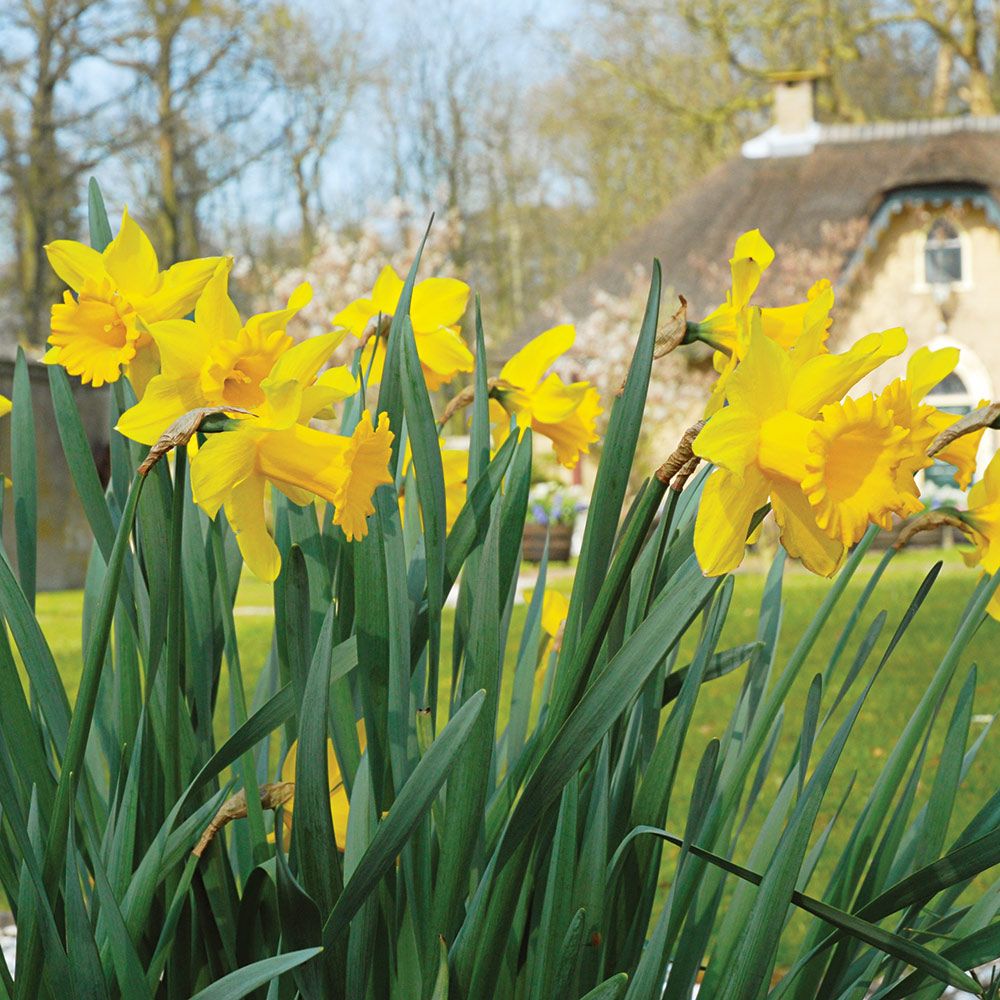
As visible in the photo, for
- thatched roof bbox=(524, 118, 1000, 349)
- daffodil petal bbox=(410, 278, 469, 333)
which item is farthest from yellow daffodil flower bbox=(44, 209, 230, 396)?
thatched roof bbox=(524, 118, 1000, 349)

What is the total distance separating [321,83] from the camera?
53.0 feet

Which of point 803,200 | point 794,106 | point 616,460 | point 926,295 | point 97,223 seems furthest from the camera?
point 794,106

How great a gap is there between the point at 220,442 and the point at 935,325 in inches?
550

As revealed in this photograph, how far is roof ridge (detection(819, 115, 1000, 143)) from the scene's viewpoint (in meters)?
14.9

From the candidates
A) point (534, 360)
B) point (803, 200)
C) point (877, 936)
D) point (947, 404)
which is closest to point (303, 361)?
point (534, 360)

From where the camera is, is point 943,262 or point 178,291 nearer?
point 178,291

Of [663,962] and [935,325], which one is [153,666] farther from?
[935,325]

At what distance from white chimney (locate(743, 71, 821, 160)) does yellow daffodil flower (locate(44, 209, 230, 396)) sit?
50.1 feet

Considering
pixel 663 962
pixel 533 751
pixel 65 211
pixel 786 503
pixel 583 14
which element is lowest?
pixel 663 962

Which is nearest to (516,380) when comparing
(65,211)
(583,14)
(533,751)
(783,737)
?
(533,751)

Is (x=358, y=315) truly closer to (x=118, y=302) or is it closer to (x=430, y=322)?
(x=430, y=322)

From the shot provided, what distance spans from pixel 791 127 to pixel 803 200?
1370 millimetres

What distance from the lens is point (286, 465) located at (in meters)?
0.70

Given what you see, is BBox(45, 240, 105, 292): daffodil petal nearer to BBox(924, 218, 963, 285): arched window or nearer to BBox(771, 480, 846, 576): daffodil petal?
BBox(771, 480, 846, 576): daffodil petal
